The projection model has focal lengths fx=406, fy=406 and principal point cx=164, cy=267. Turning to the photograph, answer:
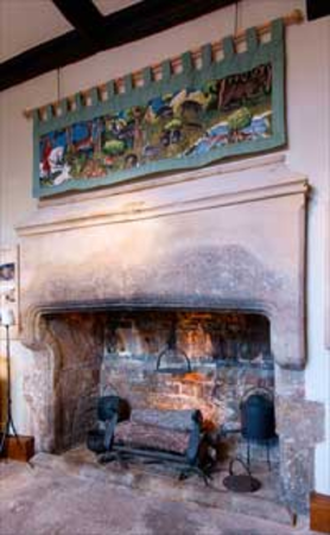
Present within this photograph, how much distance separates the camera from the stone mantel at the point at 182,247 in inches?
85.4

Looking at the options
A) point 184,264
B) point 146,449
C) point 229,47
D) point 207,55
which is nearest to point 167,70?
point 207,55

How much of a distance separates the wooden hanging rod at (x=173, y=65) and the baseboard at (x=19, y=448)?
2521 millimetres

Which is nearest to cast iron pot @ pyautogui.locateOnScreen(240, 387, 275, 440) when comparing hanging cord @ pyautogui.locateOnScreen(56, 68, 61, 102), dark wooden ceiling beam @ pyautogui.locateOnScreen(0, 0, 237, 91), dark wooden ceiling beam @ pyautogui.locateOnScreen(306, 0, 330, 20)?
dark wooden ceiling beam @ pyautogui.locateOnScreen(306, 0, 330, 20)

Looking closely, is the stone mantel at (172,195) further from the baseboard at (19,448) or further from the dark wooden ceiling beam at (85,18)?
the baseboard at (19,448)

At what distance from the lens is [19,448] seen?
306cm

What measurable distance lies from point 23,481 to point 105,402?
2.66ft

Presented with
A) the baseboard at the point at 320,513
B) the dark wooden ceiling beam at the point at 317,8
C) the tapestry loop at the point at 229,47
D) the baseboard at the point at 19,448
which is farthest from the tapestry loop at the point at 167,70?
the baseboard at the point at 19,448

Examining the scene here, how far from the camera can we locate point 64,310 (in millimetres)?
2961

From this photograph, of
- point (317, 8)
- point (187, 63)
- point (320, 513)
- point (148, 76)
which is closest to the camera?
point (320, 513)

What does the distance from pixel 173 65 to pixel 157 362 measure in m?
2.18

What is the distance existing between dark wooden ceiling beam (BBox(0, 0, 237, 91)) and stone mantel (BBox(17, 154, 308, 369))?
994 millimetres

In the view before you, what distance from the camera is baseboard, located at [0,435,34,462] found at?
3.05 m

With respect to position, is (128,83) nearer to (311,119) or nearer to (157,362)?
(311,119)

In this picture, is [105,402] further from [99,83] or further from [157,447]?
[99,83]
